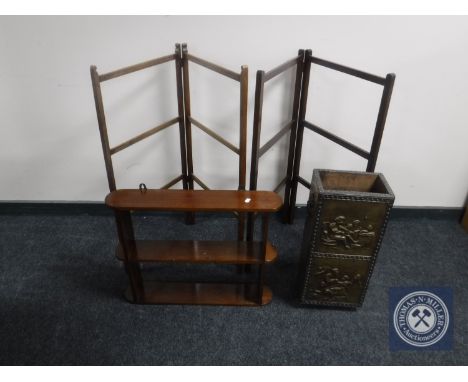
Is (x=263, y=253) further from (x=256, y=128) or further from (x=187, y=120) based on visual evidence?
(x=187, y=120)

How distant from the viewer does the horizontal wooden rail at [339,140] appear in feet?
5.83

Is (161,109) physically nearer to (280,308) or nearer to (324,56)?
(324,56)

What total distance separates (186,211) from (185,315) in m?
0.62

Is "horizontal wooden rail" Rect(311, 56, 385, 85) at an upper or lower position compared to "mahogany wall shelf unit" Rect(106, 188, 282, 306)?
upper

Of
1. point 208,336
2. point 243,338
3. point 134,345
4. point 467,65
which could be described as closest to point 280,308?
point 243,338

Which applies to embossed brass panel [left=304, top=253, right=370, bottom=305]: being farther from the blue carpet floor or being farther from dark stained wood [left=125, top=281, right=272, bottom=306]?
dark stained wood [left=125, top=281, right=272, bottom=306]

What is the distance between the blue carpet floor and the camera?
1.67 meters

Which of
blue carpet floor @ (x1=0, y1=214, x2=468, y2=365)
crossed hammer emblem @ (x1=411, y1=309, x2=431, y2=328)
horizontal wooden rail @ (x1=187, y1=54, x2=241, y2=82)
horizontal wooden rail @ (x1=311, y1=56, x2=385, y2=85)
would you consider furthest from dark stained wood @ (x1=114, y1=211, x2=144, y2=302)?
crossed hammer emblem @ (x1=411, y1=309, x2=431, y2=328)

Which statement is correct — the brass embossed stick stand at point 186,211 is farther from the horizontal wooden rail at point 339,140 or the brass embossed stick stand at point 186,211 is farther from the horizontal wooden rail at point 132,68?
the horizontal wooden rail at point 339,140

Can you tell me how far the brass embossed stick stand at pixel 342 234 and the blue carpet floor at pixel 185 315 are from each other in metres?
0.17

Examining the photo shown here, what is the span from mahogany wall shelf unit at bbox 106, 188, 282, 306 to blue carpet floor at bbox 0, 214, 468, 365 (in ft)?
0.22

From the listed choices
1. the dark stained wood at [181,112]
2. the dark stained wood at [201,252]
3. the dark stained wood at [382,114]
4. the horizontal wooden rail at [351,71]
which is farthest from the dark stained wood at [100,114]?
the dark stained wood at [382,114]

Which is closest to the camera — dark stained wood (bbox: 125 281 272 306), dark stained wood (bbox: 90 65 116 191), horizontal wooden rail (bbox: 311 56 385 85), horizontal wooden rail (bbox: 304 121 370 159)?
dark stained wood (bbox: 90 65 116 191)

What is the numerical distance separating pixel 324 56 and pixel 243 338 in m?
1.48
